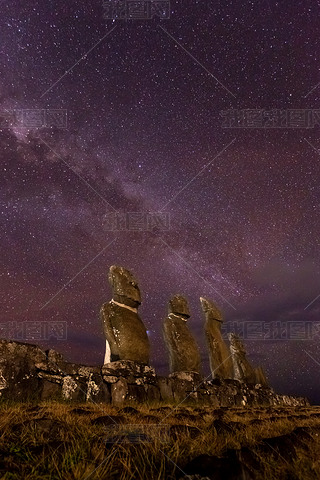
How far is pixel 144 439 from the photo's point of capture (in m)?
2.48

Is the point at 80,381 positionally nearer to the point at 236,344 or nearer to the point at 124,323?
the point at 124,323

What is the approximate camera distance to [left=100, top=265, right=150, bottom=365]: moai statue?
32.8 ft

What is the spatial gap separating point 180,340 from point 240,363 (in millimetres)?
6124

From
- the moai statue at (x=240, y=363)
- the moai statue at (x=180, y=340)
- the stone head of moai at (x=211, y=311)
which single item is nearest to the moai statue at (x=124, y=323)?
the moai statue at (x=180, y=340)

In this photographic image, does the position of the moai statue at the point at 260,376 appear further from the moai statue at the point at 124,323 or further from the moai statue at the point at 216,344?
the moai statue at the point at 124,323

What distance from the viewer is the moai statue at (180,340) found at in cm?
1180

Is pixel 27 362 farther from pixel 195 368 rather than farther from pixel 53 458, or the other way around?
pixel 195 368

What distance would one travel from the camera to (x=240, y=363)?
56.0 feet

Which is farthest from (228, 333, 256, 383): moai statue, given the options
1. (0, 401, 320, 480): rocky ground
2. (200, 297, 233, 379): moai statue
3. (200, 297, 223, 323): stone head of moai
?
(0, 401, 320, 480): rocky ground

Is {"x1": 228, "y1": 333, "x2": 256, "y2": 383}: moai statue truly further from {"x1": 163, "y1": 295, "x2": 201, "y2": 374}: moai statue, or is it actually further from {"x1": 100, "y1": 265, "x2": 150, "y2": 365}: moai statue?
{"x1": 100, "y1": 265, "x2": 150, "y2": 365}: moai statue

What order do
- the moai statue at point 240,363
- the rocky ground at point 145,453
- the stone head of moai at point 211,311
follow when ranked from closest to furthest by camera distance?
the rocky ground at point 145,453 < the stone head of moai at point 211,311 < the moai statue at point 240,363

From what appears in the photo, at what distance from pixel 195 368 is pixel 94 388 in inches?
213

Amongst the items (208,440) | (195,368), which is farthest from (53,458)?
(195,368)

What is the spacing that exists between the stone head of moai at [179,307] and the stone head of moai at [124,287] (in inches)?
85.9
